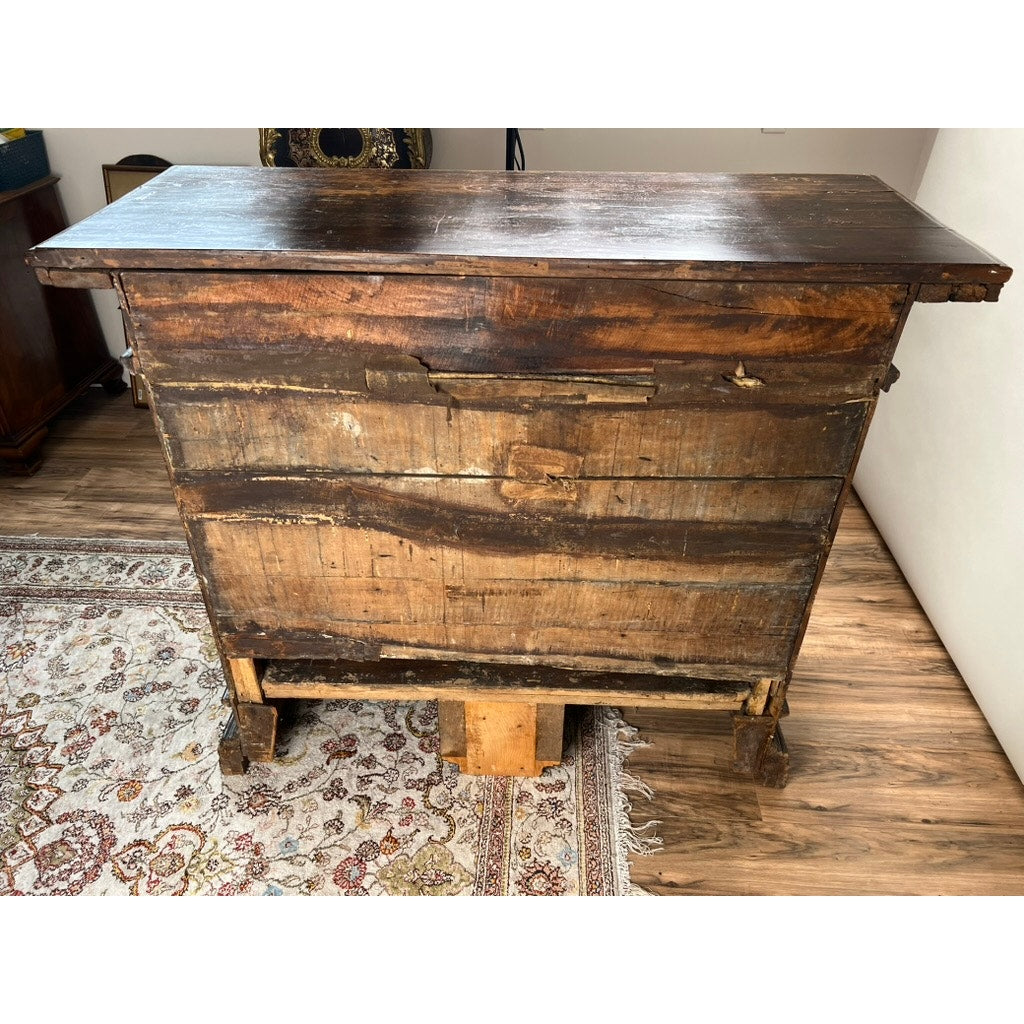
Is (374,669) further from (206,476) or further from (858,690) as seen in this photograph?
(858,690)

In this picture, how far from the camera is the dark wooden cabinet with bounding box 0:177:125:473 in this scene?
7.31ft

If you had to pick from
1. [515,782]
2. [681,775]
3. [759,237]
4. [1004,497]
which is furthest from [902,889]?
[759,237]

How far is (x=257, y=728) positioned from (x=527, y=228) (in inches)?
38.6

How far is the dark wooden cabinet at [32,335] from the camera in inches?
87.7

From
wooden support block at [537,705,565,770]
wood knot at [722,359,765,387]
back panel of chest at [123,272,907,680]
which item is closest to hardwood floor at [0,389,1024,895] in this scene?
wooden support block at [537,705,565,770]

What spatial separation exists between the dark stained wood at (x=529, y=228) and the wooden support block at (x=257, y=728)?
793 mm

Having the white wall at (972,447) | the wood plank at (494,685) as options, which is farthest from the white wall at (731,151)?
the wood plank at (494,685)

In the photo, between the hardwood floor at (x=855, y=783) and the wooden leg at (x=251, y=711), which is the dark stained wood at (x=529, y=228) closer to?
the wooden leg at (x=251, y=711)

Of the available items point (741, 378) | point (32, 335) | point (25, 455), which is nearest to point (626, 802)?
point (741, 378)

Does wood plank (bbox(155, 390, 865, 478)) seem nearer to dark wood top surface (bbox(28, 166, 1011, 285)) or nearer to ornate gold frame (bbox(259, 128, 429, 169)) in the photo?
dark wood top surface (bbox(28, 166, 1011, 285))

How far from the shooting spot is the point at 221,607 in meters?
1.31

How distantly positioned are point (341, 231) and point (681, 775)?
1101 mm

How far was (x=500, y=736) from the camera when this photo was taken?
57.1 inches
